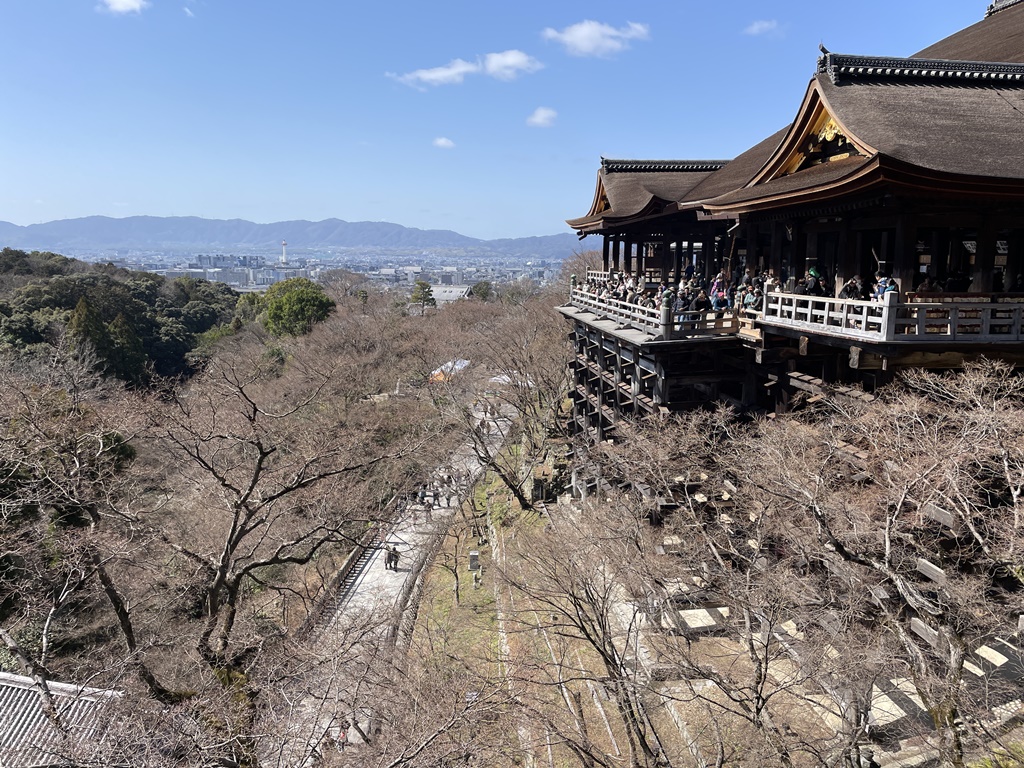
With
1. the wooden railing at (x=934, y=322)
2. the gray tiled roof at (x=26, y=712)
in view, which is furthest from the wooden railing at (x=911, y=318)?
the gray tiled roof at (x=26, y=712)

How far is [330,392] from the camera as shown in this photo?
30.6 m

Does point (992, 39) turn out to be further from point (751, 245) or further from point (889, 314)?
point (889, 314)

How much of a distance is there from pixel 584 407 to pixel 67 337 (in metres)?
24.9

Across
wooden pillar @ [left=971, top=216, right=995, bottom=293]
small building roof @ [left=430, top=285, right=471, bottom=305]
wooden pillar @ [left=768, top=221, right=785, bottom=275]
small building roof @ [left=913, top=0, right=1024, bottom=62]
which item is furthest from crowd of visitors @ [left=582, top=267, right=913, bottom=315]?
small building roof @ [left=430, top=285, right=471, bottom=305]

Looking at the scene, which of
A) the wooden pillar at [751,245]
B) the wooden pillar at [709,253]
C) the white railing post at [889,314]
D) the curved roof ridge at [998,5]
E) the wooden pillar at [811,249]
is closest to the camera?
the white railing post at [889,314]

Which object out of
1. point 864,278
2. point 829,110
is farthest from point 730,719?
point 829,110

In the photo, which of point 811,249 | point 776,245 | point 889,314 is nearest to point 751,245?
point 776,245

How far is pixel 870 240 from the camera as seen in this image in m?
12.2

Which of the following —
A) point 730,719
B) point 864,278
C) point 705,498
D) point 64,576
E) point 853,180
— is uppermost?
point 853,180

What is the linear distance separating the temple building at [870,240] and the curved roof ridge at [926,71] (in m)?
0.03

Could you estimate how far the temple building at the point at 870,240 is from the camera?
991 centimetres

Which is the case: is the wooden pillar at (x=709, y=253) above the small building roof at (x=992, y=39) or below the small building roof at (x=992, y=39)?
below

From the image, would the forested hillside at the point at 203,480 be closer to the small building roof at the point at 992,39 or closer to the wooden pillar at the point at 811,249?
the wooden pillar at the point at 811,249

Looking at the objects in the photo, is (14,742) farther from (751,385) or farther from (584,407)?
(584,407)
